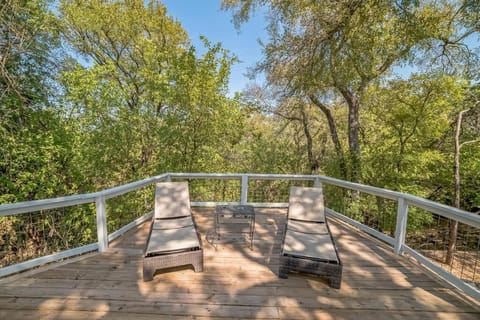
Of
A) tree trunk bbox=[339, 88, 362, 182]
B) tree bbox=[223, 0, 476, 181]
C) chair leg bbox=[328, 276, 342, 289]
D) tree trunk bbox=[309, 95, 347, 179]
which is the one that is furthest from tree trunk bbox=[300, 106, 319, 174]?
chair leg bbox=[328, 276, 342, 289]

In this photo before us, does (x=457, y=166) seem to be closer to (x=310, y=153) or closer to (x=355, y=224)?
(x=355, y=224)

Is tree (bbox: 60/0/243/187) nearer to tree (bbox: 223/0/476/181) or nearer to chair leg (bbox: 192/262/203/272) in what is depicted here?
tree (bbox: 223/0/476/181)

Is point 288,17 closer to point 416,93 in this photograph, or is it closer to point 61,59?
point 416,93

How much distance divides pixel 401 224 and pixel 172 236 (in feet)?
10.1

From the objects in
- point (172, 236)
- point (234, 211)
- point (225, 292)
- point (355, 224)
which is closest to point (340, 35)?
point (355, 224)

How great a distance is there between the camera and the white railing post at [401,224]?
2.98 metres

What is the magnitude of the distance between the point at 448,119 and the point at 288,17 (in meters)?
6.39

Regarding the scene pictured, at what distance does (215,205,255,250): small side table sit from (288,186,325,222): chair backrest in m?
0.65

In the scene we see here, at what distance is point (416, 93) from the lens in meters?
6.89

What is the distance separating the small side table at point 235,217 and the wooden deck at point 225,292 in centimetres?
65

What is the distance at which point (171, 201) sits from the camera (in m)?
3.47

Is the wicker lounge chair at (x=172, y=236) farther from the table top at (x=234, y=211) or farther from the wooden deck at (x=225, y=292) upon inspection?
the table top at (x=234, y=211)

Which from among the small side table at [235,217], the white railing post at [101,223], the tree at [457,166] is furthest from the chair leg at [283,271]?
the tree at [457,166]

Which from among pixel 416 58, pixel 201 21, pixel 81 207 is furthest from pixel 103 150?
pixel 416 58
